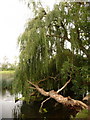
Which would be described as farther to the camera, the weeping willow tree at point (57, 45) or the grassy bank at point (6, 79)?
the grassy bank at point (6, 79)

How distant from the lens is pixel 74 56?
2.73 m

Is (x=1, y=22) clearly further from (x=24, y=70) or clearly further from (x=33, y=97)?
(x=33, y=97)

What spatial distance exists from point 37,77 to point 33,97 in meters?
0.43

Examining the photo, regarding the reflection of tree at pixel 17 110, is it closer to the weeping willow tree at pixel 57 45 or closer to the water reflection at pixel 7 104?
the water reflection at pixel 7 104

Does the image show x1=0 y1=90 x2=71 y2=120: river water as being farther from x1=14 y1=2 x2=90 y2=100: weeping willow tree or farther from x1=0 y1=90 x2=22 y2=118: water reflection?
x1=14 y1=2 x2=90 y2=100: weeping willow tree

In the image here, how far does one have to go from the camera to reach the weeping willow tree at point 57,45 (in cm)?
261

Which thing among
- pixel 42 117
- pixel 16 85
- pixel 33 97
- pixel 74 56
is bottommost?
pixel 42 117

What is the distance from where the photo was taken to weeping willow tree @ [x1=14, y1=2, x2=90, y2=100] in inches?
103

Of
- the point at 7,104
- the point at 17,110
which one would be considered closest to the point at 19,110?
the point at 17,110

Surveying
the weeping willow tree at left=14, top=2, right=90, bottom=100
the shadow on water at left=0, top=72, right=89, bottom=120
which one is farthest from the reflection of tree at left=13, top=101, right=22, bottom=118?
the weeping willow tree at left=14, top=2, right=90, bottom=100

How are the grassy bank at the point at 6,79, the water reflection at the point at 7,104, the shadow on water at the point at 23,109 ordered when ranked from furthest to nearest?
the grassy bank at the point at 6,79
the water reflection at the point at 7,104
the shadow on water at the point at 23,109

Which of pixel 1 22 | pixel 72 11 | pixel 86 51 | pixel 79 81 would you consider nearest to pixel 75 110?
pixel 79 81

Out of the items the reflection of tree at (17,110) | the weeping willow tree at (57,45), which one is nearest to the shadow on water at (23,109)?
the reflection of tree at (17,110)

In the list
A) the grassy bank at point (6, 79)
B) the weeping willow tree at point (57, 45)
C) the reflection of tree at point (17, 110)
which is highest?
the weeping willow tree at point (57, 45)
